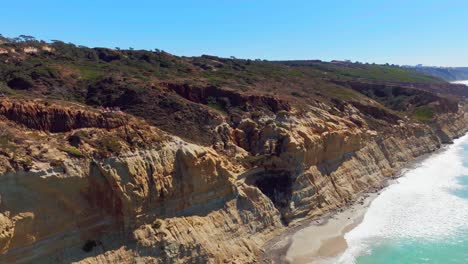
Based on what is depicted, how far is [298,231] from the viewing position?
39156mm

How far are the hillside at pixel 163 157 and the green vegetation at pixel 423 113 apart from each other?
10.4 metres

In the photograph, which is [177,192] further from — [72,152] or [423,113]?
[423,113]

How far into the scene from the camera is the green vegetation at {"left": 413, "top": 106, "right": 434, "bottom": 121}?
80625mm

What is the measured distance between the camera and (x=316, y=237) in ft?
125

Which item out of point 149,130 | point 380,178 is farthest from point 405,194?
point 149,130

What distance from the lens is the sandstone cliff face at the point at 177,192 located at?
26047mm

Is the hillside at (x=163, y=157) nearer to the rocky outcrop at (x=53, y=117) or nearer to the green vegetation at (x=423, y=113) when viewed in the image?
the rocky outcrop at (x=53, y=117)

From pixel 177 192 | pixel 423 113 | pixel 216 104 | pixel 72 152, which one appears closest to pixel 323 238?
pixel 177 192

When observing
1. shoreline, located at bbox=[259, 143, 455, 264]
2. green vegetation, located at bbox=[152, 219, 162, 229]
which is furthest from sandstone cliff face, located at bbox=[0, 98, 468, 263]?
shoreline, located at bbox=[259, 143, 455, 264]

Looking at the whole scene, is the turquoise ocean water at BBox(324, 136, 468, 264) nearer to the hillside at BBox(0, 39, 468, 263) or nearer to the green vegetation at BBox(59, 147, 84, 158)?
the hillside at BBox(0, 39, 468, 263)

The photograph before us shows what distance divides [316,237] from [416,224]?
10.7 metres

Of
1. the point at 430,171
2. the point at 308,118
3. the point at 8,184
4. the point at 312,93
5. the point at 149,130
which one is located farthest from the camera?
the point at 312,93

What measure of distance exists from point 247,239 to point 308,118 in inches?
795

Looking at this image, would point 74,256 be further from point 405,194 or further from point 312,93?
point 312,93
